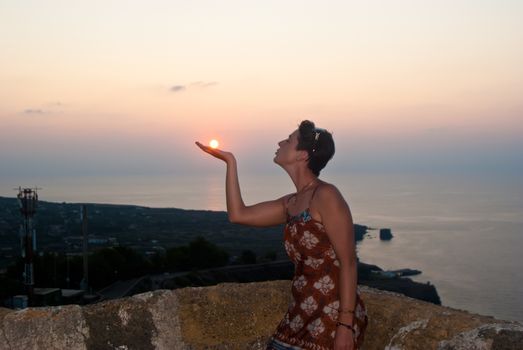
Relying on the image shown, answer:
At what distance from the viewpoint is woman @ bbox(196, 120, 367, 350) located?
2395 mm

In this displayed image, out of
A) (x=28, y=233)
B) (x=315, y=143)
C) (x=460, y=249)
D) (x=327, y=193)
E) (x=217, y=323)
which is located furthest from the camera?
(x=460, y=249)

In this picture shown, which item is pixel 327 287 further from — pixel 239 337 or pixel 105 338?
pixel 105 338

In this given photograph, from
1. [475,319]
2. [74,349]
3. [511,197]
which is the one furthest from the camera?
[511,197]

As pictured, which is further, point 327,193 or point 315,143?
point 315,143

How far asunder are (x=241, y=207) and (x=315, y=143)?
0.53m

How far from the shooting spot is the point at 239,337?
295 centimetres

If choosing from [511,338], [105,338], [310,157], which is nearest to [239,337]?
[105,338]

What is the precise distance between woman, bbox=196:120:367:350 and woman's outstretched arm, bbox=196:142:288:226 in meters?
0.15

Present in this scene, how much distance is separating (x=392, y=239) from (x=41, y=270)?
222ft

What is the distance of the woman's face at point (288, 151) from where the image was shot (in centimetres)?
271

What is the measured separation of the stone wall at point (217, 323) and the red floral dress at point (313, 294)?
8.2 inches

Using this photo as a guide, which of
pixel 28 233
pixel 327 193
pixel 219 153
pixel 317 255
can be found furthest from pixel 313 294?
pixel 28 233

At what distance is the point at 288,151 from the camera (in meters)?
2.72

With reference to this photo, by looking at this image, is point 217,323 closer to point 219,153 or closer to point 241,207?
point 241,207
